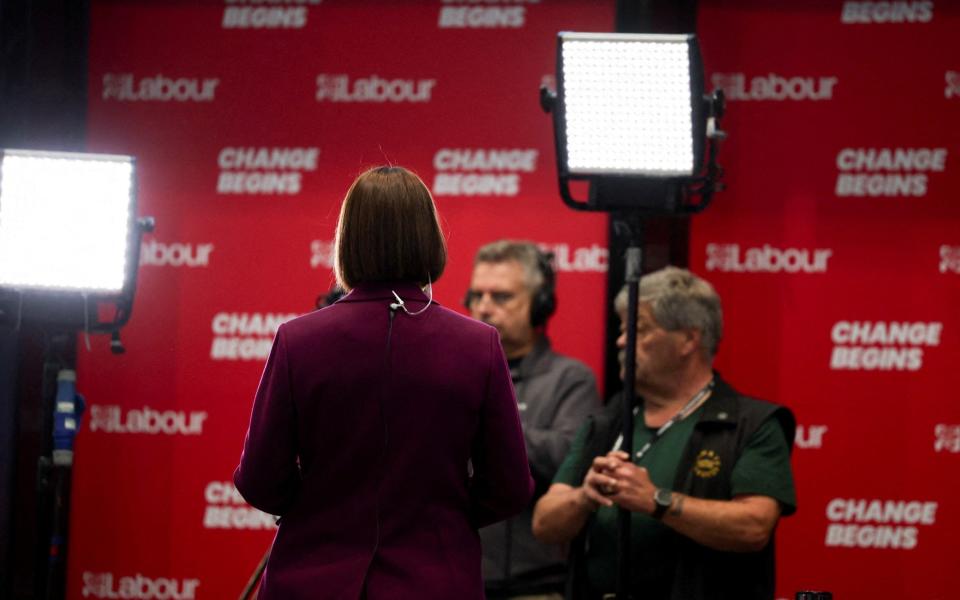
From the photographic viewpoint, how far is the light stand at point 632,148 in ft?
9.27

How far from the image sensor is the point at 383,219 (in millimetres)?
2043

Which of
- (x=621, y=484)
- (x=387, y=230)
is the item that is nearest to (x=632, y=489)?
(x=621, y=484)

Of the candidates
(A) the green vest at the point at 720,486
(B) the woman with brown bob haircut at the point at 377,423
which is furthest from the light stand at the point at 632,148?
(B) the woman with brown bob haircut at the point at 377,423

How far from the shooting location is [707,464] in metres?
2.90

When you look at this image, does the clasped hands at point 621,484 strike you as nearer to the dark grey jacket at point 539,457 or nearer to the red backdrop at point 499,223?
the dark grey jacket at point 539,457

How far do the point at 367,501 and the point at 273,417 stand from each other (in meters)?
0.20

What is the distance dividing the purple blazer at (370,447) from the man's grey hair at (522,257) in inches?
60.4

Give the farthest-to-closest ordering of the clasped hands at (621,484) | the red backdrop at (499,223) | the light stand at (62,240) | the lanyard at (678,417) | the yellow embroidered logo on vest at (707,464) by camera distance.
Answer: the red backdrop at (499,223)
the light stand at (62,240)
the lanyard at (678,417)
the yellow embroidered logo on vest at (707,464)
the clasped hands at (621,484)

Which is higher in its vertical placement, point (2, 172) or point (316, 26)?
point (316, 26)

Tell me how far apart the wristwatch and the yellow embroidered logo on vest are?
0.43ft

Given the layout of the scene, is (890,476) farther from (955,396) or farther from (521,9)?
(521,9)

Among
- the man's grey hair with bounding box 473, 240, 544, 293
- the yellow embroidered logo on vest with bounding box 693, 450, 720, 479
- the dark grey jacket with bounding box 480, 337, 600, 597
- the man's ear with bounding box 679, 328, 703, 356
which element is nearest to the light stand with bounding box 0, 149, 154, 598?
the man's grey hair with bounding box 473, 240, 544, 293

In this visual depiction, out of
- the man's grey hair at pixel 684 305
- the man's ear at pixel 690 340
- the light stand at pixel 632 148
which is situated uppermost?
the light stand at pixel 632 148

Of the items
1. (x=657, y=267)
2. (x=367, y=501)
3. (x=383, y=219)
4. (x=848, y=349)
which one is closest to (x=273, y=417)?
(x=367, y=501)
